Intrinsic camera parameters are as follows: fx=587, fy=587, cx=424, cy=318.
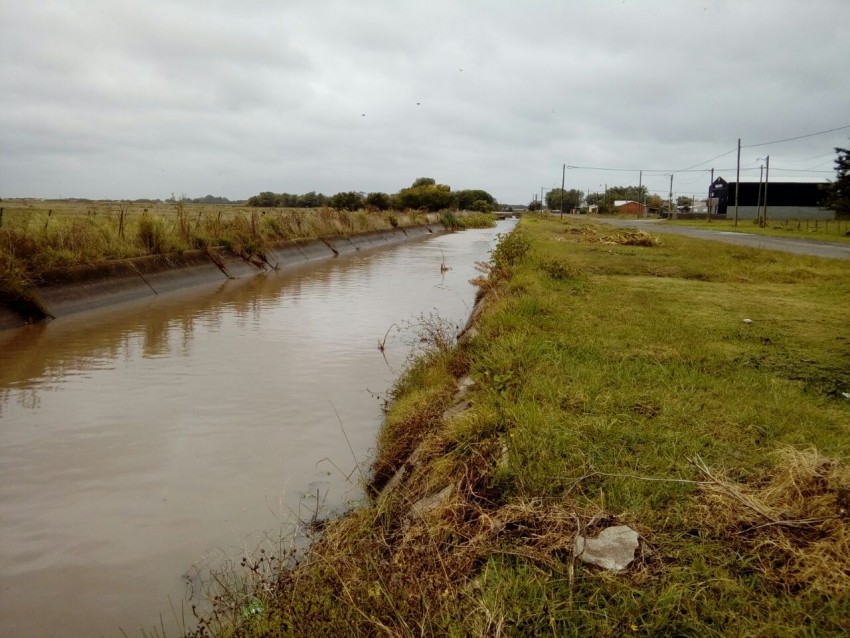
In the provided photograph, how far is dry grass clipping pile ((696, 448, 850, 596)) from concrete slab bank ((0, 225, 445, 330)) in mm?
9102

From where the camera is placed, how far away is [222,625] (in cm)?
236

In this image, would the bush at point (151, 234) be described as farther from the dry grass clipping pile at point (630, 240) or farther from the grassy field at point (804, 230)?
the grassy field at point (804, 230)

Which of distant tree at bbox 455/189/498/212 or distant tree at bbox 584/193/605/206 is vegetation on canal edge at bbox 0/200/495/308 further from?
distant tree at bbox 584/193/605/206

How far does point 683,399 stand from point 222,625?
10.3 ft

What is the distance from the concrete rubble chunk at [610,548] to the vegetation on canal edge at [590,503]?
0.04 meters

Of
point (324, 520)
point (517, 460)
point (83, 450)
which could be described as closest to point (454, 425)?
point (517, 460)

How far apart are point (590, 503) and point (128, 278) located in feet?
35.7

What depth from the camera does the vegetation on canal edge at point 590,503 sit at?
2055 millimetres

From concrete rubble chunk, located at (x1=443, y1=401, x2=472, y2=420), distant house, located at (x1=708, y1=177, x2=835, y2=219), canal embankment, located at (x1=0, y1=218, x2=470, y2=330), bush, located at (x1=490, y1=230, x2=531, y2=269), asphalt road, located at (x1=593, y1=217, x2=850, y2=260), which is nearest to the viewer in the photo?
concrete rubble chunk, located at (x1=443, y1=401, x2=472, y2=420)

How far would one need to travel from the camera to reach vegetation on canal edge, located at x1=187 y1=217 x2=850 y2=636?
2.05 meters

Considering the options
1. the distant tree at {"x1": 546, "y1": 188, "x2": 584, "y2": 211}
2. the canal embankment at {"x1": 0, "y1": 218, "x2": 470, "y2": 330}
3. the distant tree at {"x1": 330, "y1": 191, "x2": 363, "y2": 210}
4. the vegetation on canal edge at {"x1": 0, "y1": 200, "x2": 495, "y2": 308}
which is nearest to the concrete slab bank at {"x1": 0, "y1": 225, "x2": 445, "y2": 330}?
the canal embankment at {"x1": 0, "y1": 218, "x2": 470, "y2": 330}

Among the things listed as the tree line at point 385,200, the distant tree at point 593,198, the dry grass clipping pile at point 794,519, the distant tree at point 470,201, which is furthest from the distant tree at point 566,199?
the dry grass clipping pile at point 794,519

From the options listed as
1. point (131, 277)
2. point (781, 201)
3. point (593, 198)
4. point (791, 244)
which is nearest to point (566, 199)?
point (593, 198)

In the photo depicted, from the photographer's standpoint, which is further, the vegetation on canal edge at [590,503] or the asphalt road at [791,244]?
the asphalt road at [791,244]
